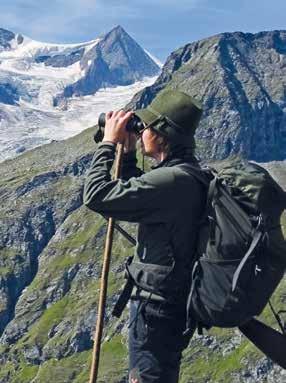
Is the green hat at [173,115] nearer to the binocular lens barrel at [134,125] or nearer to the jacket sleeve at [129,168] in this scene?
the binocular lens barrel at [134,125]

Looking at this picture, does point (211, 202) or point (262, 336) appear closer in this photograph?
point (211, 202)

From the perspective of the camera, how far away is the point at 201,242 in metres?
9.32

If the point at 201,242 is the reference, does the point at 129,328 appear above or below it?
below

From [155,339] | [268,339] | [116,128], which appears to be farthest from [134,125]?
[268,339]

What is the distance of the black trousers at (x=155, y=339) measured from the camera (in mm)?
9609

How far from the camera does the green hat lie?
9719 millimetres

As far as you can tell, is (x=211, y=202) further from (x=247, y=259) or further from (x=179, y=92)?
(x=179, y=92)

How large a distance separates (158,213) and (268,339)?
7.98ft

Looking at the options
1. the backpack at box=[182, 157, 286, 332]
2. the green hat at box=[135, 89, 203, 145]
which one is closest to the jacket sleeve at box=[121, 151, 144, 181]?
the green hat at box=[135, 89, 203, 145]

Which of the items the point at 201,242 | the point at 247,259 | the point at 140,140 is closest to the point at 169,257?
the point at 201,242

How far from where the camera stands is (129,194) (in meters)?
9.08

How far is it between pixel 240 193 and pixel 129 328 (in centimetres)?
244

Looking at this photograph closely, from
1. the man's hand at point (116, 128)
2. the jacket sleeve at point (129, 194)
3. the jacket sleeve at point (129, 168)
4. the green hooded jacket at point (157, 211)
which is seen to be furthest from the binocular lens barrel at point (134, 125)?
the jacket sleeve at point (129, 168)

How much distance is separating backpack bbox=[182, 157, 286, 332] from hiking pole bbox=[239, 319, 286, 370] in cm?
87
